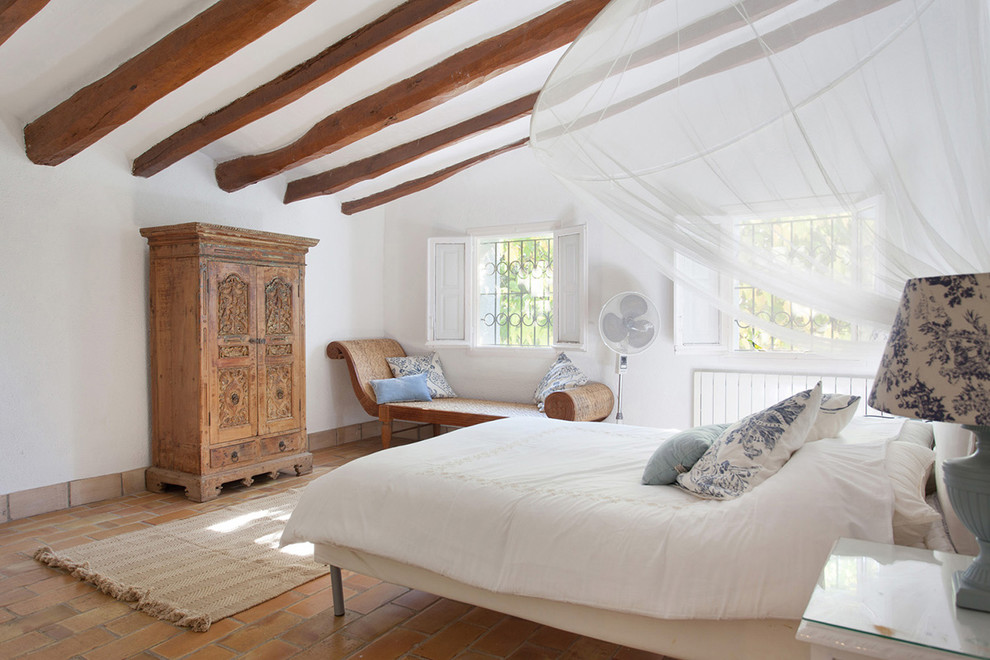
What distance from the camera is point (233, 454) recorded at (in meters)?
4.54

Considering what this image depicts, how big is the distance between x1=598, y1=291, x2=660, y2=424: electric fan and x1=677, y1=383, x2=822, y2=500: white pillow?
2.78m

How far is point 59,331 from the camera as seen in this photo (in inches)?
163

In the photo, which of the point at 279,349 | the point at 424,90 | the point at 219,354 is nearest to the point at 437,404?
the point at 279,349

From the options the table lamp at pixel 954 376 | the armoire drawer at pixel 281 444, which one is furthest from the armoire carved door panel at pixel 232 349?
the table lamp at pixel 954 376

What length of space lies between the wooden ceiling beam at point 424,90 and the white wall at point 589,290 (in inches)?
47.5

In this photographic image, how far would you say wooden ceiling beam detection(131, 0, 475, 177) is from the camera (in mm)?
3359

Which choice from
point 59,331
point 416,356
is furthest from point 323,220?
point 59,331

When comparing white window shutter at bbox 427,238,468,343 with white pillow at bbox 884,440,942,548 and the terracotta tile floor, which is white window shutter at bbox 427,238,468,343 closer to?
the terracotta tile floor

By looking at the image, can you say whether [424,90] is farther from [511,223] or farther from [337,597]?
[337,597]

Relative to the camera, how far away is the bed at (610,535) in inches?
71.5

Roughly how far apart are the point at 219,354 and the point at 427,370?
2.19 m

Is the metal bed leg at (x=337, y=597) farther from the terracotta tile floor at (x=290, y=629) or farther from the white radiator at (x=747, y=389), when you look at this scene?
the white radiator at (x=747, y=389)

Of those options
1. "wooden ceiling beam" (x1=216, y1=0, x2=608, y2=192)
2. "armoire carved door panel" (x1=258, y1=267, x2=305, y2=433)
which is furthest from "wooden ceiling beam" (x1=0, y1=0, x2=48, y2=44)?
"armoire carved door panel" (x1=258, y1=267, x2=305, y2=433)

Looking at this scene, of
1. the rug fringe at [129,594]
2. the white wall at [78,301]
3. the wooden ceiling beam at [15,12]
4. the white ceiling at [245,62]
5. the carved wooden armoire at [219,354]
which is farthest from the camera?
the carved wooden armoire at [219,354]
